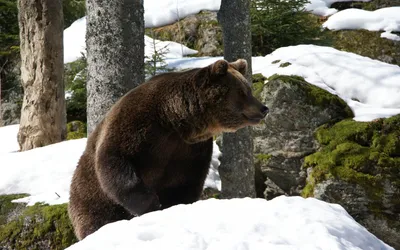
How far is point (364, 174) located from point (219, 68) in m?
2.58

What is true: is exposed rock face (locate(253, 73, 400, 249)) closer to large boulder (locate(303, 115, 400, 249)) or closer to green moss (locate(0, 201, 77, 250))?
large boulder (locate(303, 115, 400, 249))

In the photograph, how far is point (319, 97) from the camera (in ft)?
21.0

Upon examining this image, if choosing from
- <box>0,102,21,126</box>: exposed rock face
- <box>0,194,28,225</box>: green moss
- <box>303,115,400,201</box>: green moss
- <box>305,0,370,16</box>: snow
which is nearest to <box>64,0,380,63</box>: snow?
<box>305,0,370,16</box>: snow

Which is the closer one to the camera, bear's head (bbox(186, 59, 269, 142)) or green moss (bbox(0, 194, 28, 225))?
bear's head (bbox(186, 59, 269, 142))

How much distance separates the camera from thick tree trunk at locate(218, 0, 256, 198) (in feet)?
19.7

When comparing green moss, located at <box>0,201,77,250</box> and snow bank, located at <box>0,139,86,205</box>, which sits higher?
snow bank, located at <box>0,139,86,205</box>

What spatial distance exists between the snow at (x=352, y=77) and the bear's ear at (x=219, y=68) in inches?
111

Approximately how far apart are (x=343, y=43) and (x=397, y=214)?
5968 mm

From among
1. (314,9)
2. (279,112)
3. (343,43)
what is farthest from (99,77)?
(314,9)

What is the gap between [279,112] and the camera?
21.2 feet

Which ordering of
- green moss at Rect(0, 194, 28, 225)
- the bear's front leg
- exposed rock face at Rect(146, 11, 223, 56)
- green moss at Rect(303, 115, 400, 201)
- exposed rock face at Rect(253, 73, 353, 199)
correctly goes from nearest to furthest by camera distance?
the bear's front leg
green moss at Rect(0, 194, 28, 225)
green moss at Rect(303, 115, 400, 201)
exposed rock face at Rect(253, 73, 353, 199)
exposed rock face at Rect(146, 11, 223, 56)

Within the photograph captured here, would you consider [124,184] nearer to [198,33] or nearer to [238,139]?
[238,139]

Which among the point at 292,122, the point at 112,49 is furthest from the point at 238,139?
the point at 112,49

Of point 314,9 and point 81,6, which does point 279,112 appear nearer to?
point 314,9
